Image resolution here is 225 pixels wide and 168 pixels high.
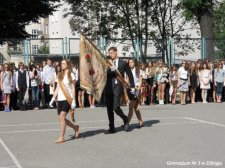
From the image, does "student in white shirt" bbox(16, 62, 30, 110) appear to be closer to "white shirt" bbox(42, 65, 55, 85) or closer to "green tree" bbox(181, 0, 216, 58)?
"white shirt" bbox(42, 65, 55, 85)

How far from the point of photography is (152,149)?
410 inches

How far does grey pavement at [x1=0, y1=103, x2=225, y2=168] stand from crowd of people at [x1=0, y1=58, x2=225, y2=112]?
3516 mm

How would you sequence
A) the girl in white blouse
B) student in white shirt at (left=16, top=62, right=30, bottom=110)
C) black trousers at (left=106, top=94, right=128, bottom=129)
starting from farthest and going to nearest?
1. the girl in white blouse
2. student in white shirt at (left=16, top=62, right=30, bottom=110)
3. black trousers at (left=106, top=94, right=128, bottom=129)

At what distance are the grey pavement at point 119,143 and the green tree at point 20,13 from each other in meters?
16.6

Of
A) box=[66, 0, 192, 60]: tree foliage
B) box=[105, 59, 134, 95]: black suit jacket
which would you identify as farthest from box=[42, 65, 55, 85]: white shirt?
box=[66, 0, 192, 60]: tree foliage

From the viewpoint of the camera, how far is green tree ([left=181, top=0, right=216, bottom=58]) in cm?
2812

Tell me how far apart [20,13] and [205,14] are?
12.1 m

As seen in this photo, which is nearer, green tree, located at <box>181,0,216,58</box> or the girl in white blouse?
the girl in white blouse

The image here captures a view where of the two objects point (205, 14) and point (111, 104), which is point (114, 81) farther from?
point (205, 14)

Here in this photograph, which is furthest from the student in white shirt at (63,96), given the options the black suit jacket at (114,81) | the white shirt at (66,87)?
the black suit jacket at (114,81)

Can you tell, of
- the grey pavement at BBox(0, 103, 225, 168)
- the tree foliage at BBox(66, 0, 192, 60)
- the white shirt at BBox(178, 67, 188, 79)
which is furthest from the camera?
the tree foliage at BBox(66, 0, 192, 60)

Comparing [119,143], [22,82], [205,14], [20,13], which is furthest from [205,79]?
[20,13]

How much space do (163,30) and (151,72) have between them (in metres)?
19.7

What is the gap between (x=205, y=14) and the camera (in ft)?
94.7
